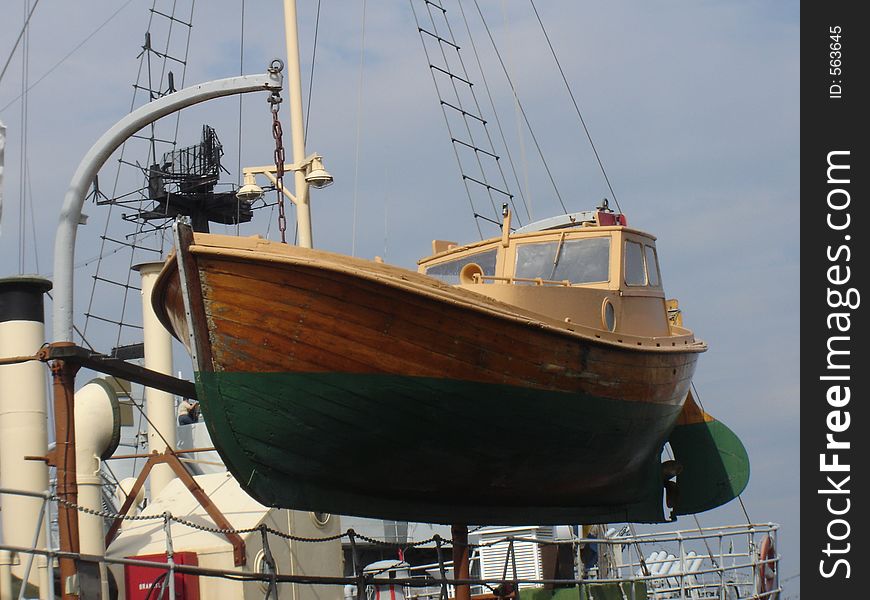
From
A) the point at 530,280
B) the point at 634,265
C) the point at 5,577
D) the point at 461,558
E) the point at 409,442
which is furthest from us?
the point at 634,265

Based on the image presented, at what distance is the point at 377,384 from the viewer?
10.1 meters

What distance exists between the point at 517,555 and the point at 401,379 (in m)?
7.75

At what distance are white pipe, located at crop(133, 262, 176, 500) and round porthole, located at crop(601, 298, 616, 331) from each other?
24.5 ft

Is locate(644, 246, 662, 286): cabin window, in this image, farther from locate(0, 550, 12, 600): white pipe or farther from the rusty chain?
locate(0, 550, 12, 600): white pipe

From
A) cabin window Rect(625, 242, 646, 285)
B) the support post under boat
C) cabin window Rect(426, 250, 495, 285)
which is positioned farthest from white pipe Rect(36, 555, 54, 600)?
cabin window Rect(625, 242, 646, 285)

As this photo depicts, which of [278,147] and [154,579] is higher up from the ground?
[278,147]

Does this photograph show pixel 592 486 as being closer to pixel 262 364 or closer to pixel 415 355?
pixel 415 355

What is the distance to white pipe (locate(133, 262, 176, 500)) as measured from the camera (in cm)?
1719

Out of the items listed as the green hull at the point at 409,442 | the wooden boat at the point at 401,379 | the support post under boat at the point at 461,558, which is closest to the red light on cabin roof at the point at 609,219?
the wooden boat at the point at 401,379

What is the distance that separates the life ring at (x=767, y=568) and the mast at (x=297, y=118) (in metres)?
7.12

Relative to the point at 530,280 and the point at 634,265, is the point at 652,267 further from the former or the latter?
the point at 530,280

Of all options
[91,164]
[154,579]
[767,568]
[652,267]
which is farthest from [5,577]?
[767,568]

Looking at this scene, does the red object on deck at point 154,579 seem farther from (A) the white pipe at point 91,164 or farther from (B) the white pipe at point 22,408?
(A) the white pipe at point 91,164

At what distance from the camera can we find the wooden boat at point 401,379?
9945 millimetres
